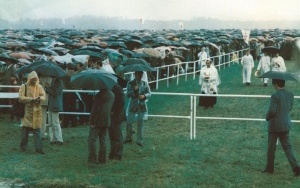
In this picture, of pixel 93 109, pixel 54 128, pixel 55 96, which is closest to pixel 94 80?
pixel 93 109

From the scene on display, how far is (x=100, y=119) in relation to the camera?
11.3 metres

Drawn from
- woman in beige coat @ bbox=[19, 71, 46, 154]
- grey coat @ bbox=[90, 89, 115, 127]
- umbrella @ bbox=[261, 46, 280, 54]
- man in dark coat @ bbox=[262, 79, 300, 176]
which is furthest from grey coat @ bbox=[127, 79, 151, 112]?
umbrella @ bbox=[261, 46, 280, 54]

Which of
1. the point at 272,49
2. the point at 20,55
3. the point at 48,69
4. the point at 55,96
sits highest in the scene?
the point at 272,49

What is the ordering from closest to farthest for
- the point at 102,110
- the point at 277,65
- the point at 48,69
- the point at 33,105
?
the point at 102,110 < the point at 33,105 < the point at 48,69 < the point at 277,65

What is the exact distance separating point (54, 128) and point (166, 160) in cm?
287

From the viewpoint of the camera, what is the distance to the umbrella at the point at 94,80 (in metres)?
11.2

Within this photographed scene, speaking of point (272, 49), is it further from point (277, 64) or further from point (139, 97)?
point (139, 97)

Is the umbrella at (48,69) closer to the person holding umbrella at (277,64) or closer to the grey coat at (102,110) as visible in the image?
the grey coat at (102,110)

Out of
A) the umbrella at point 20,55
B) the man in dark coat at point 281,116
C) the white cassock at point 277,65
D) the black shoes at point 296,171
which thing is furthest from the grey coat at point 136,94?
the white cassock at point 277,65

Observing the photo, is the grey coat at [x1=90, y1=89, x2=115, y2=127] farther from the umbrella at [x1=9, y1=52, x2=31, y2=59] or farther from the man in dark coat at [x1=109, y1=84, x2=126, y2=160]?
the umbrella at [x1=9, y1=52, x2=31, y2=59]

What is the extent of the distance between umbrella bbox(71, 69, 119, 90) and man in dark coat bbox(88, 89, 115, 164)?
0.75 feet

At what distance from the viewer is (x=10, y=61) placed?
57.8 ft

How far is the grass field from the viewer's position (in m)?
10.1

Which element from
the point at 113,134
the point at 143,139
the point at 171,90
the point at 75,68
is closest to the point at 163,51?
the point at 171,90
